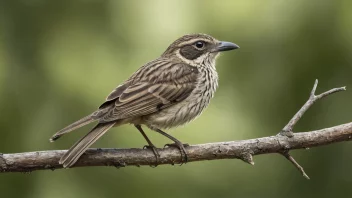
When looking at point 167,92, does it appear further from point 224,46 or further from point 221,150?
point 221,150

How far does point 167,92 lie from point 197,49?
29.7 inches

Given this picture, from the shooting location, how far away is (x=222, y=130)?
19.9 feet

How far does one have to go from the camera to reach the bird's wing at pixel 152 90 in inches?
196

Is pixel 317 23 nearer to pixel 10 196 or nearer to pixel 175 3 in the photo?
pixel 175 3

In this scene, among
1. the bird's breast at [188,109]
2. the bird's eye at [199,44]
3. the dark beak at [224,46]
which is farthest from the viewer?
the bird's eye at [199,44]

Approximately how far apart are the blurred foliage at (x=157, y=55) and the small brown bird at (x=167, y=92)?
37 cm

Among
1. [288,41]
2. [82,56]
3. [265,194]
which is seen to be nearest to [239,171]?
[265,194]

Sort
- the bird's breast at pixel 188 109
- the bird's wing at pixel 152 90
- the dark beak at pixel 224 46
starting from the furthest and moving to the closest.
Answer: the dark beak at pixel 224 46, the bird's breast at pixel 188 109, the bird's wing at pixel 152 90

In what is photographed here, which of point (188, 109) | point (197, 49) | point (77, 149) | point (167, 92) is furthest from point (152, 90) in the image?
point (77, 149)

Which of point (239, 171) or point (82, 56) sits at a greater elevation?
point (82, 56)

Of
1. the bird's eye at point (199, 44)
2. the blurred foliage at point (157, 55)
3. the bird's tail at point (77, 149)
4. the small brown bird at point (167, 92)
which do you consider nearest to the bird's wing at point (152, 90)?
the small brown bird at point (167, 92)

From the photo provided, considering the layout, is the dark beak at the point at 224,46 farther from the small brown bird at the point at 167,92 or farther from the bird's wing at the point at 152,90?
the bird's wing at the point at 152,90

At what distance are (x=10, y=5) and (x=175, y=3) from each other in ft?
5.03

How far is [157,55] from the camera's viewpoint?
20.7 ft
